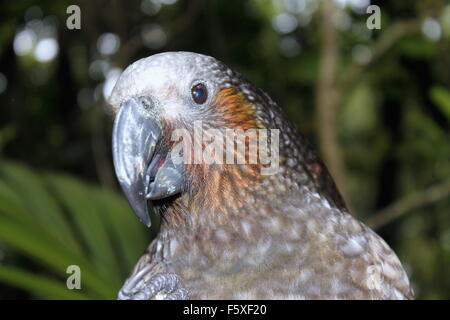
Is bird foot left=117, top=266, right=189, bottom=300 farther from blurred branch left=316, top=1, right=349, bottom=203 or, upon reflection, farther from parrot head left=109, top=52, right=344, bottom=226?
blurred branch left=316, top=1, right=349, bottom=203

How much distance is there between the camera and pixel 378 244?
1.28 metres

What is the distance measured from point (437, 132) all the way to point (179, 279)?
5.37 ft

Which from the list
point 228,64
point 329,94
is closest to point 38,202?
point 329,94

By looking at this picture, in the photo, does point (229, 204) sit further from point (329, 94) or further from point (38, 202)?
point (329, 94)

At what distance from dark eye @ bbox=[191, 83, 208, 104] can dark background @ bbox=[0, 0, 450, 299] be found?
55 centimetres

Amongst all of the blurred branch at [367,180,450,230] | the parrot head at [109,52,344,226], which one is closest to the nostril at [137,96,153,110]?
the parrot head at [109,52,344,226]

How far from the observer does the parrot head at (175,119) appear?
1.07m

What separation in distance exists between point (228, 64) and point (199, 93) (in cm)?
163

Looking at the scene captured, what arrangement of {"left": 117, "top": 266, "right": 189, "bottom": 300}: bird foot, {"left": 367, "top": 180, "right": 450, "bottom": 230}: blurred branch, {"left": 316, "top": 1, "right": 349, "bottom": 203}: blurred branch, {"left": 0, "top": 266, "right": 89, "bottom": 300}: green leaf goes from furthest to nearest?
{"left": 367, "top": 180, "right": 450, "bottom": 230}: blurred branch → {"left": 316, "top": 1, "right": 349, "bottom": 203}: blurred branch → {"left": 0, "top": 266, "right": 89, "bottom": 300}: green leaf → {"left": 117, "top": 266, "right": 189, "bottom": 300}: bird foot

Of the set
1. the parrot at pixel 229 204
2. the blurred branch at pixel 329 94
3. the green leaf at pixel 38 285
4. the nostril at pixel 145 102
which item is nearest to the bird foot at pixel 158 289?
the parrot at pixel 229 204

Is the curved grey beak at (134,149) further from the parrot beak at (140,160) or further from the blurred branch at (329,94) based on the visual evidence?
the blurred branch at (329,94)

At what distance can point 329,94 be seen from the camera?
213cm

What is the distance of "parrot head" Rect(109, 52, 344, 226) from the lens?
107 cm
